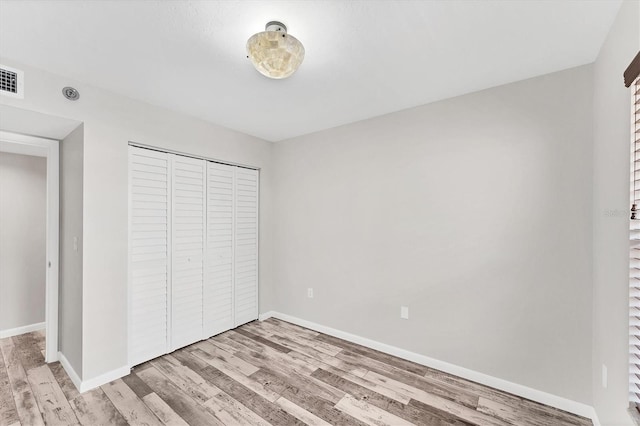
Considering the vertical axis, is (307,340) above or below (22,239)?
below

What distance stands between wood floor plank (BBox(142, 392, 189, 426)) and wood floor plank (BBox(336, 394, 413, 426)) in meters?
1.12

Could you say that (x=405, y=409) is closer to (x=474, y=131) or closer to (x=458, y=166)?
(x=458, y=166)

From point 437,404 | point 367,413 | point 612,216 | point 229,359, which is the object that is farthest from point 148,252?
point 612,216

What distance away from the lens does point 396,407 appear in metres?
2.01

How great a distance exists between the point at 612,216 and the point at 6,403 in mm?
4291

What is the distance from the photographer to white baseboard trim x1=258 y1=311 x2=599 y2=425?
6.33ft

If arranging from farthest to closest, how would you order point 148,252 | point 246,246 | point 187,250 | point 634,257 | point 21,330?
point 246,246, point 21,330, point 187,250, point 148,252, point 634,257

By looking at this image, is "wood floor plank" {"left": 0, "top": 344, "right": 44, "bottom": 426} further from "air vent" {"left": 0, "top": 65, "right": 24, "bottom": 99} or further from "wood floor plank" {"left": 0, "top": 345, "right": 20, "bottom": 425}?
"air vent" {"left": 0, "top": 65, "right": 24, "bottom": 99}

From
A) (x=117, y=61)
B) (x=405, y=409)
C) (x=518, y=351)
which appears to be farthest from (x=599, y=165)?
(x=117, y=61)

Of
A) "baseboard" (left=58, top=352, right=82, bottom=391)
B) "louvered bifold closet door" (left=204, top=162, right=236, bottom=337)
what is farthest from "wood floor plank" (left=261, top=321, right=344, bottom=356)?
"baseboard" (left=58, top=352, right=82, bottom=391)

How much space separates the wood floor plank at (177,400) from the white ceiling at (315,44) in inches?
98.0

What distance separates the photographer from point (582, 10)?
4.70 feet

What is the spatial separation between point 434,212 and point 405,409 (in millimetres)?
1606

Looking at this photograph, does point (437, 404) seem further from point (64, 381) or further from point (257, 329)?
point (64, 381)
